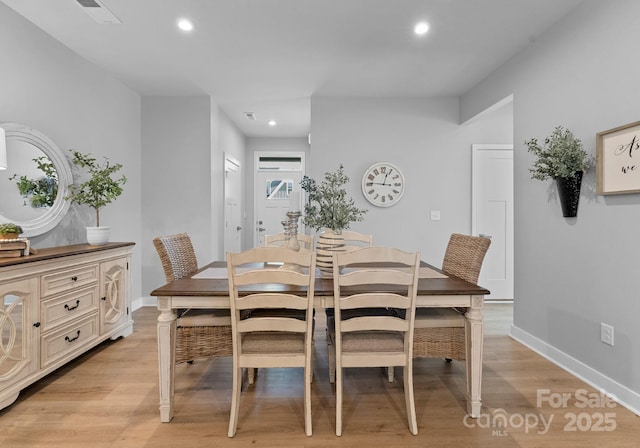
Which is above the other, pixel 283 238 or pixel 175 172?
pixel 175 172

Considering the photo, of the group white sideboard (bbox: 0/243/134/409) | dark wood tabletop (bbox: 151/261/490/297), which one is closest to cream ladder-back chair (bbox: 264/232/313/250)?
dark wood tabletop (bbox: 151/261/490/297)

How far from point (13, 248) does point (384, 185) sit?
3.56 metres

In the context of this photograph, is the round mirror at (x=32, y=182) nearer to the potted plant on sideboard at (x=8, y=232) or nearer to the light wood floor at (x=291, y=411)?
the potted plant on sideboard at (x=8, y=232)

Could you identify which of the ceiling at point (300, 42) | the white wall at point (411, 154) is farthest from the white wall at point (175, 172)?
the white wall at point (411, 154)

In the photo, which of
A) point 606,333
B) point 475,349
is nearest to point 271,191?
point 475,349

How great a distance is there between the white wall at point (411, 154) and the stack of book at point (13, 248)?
3.01m

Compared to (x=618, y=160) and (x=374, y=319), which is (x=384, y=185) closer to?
(x=618, y=160)

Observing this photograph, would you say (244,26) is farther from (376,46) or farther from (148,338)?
(148,338)

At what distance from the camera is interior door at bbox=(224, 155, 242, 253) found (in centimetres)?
519

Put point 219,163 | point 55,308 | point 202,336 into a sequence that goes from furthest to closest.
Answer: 1. point 219,163
2. point 55,308
3. point 202,336

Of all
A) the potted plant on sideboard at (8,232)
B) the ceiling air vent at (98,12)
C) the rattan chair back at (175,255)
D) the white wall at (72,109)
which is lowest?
the rattan chair back at (175,255)

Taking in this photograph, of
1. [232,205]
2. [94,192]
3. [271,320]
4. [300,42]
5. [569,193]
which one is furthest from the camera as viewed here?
[232,205]

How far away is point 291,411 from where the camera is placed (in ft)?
6.77

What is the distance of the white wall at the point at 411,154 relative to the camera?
174 inches
